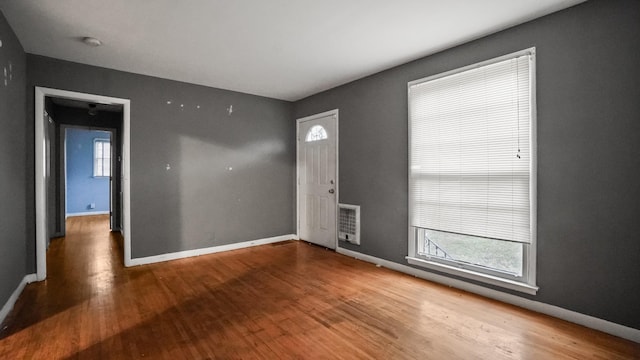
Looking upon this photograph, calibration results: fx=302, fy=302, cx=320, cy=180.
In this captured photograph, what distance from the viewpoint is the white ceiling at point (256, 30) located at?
95.0 inches

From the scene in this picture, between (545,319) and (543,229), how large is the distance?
0.73 meters

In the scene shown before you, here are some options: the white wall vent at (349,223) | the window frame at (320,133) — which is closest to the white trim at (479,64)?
the window frame at (320,133)

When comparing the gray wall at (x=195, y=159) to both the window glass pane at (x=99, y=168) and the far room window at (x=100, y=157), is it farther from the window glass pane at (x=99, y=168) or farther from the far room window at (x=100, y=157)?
the window glass pane at (x=99, y=168)

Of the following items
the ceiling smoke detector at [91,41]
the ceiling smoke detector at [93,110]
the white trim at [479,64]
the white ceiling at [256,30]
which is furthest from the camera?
the ceiling smoke detector at [93,110]

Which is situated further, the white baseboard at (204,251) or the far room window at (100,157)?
the far room window at (100,157)

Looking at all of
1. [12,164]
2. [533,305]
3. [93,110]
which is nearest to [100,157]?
[93,110]

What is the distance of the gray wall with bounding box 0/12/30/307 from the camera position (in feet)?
8.14

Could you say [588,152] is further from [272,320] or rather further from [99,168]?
[99,168]

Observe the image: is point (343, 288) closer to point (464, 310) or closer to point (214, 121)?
point (464, 310)

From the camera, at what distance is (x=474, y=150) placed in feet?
9.83

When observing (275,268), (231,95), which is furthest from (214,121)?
(275,268)

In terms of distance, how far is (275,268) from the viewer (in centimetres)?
388

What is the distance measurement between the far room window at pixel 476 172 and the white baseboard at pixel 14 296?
3.84 metres

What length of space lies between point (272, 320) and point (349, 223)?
217 cm
